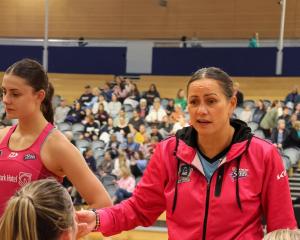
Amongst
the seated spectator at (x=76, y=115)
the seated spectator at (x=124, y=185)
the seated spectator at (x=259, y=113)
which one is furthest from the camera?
the seated spectator at (x=76, y=115)

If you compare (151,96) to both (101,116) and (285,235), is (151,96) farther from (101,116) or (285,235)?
(285,235)

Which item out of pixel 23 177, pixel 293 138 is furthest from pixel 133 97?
pixel 23 177

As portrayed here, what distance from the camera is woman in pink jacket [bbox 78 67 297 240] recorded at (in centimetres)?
206

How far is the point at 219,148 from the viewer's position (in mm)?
2180

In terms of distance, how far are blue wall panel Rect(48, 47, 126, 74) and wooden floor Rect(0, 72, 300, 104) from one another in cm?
20

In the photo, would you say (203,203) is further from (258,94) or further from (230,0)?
(230,0)

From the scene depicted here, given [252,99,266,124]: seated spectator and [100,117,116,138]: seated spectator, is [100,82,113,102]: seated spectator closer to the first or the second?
[100,117,116,138]: seated spectator

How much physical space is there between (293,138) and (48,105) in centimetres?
786

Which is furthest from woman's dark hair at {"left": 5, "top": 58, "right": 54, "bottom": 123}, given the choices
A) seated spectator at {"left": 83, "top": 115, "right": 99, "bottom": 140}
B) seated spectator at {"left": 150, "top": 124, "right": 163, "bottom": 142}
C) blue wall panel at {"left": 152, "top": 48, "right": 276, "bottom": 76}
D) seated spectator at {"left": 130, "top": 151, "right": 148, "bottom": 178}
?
blue wall panel at {"left": 152, "top": 48, "right": 276, "bottom": 76}

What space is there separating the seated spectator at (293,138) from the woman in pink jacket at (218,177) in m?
7.78

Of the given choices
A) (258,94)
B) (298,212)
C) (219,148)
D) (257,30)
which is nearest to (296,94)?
(258,94)

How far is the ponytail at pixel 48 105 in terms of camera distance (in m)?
2.46

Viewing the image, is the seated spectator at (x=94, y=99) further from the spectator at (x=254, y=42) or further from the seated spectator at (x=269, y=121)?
the spectator at (x=254, y=42)

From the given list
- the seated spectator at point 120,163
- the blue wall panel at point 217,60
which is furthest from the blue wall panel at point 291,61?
the seated spectator at point 120,163
